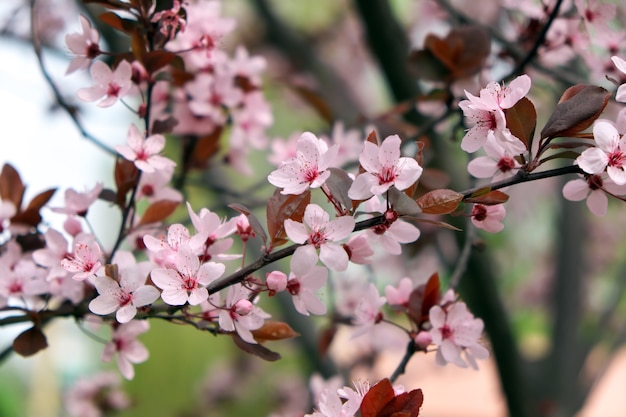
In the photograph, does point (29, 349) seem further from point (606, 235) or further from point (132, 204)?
point (606, 235)

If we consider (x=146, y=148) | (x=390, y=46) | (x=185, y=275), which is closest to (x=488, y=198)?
(x=185, y=275)

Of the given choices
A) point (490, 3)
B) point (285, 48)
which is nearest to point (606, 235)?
point (490, 3)

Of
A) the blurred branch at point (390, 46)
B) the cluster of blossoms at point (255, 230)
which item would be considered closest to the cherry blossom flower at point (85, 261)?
the cluster of blossoms at point (255, 230)

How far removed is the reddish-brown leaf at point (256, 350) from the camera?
1.89ft

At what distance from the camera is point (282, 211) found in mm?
527

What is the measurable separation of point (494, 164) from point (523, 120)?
0.18ft

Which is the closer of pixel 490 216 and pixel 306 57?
pixel 490 216

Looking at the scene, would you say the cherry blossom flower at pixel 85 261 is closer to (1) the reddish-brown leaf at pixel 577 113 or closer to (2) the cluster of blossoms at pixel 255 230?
(2) the cluster of blossoms at pixel 255 230

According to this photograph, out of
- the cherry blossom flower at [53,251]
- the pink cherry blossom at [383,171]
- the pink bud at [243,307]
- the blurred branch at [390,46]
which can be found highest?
the pink cherry blossom at [383,171]

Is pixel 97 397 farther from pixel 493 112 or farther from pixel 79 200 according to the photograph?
pixel 493 112

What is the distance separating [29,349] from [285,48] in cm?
141

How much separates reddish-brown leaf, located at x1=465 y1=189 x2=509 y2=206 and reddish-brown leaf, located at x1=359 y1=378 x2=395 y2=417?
0.16m

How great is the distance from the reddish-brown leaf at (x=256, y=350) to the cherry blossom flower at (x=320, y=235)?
0.13 metres

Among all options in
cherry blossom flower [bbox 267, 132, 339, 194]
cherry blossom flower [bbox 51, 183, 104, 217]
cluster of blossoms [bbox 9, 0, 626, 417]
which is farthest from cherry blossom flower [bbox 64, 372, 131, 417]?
cherry blossom flower [bbox 267, 132, 339, 194]
